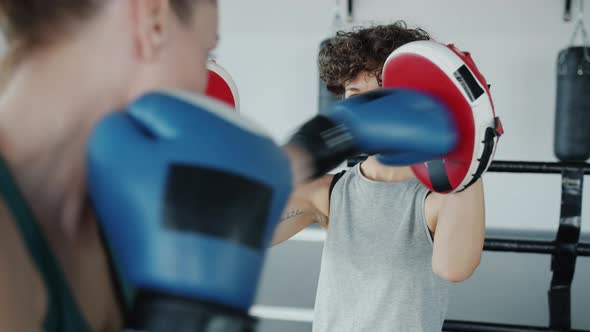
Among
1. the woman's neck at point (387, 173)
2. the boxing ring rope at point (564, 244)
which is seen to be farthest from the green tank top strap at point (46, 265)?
the boxing ring rope at point (564, 244)

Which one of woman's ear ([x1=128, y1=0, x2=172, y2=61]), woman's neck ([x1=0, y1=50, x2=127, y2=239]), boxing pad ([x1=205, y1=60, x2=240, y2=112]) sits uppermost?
woman's ear ([x1=128, y1=0, x2=172, y2=61])

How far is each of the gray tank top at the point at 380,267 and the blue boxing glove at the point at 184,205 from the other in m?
0.73

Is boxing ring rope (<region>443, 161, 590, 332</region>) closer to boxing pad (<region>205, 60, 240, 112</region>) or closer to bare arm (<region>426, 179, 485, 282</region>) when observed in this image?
bare arm (<region>426, 179, 485, 282</region>)

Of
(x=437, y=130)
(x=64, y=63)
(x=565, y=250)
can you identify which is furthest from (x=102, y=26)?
(x=565, y=250)

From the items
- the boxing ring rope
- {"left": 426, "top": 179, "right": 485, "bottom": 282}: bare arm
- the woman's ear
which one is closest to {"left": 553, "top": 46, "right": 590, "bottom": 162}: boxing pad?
the boxing ring rope

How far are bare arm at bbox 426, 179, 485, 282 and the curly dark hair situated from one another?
350 mm

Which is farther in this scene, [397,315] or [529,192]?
→ [529,192]

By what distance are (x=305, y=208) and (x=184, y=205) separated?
973 millimetres

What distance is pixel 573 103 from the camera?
3654mm

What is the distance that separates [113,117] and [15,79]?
0.09 m

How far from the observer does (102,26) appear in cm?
46

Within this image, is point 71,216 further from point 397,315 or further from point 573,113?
point 573,113

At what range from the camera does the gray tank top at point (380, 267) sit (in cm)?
112

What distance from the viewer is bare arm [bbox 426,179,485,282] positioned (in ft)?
3.37
